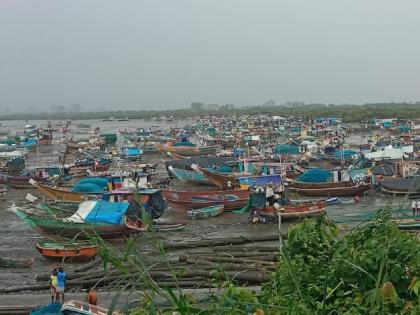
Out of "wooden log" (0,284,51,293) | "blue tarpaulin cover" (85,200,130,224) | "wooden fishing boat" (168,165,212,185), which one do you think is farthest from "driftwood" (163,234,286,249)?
"wooden fishing boat" (168,165,212,185)

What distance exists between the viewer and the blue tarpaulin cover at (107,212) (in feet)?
63.7

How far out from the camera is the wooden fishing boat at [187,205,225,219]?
2423cm

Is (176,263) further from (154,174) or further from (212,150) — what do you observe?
(212,150)

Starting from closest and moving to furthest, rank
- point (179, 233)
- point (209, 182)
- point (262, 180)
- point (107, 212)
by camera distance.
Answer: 1. point (107, 212)
2. point (179, 233)
3. point (262, 180)
4. point (209, 182)

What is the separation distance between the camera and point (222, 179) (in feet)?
103

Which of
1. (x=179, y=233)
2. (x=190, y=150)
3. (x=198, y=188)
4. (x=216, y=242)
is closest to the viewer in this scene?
(x=216, y=242)

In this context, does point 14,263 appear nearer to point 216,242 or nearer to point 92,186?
point 216,242

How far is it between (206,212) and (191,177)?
10.0 m

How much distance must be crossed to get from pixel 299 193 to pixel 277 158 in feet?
40.3

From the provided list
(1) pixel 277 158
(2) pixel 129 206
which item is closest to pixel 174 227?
(2) pixel 129 206

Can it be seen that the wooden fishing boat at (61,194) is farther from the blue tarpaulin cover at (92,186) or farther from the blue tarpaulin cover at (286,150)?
the blue tarpaulin cover at (286,150)

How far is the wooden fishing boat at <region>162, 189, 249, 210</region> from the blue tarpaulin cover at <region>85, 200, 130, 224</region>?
572cm

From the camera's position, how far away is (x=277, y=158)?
41.4m

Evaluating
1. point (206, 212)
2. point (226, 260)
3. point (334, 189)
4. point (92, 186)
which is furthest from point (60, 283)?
point (334, 189)
